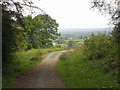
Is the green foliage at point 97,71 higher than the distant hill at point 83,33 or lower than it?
lower

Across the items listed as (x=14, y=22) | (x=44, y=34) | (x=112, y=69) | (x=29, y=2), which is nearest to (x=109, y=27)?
(x=112, y=69)

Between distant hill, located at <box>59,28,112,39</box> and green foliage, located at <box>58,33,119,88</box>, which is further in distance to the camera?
distant hill, located at <box>59,28,112,39</box>

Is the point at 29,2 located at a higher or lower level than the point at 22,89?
higher

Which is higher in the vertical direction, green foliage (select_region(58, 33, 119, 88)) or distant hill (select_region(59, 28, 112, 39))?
distant hill (select_region(59, 28, 112, 39))

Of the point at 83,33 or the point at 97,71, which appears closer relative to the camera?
the point at 97,71

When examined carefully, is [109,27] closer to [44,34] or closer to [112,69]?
[112,69]

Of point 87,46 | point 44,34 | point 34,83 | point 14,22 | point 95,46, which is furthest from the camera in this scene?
point 44,34

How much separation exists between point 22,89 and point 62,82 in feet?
8.92

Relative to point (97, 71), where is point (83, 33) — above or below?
above

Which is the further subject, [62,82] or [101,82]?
[62,82]

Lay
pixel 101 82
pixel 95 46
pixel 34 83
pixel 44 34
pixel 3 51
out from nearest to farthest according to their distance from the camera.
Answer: pixel 101 82, pixel 34 83, pixel 3 51, pixel 95 46, pixel 44 34

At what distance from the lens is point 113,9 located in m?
11.6

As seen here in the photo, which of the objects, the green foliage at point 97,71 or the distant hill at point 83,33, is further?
the distant hill at point 83,33

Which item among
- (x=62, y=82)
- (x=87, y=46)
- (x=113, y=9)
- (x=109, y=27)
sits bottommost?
(x=62, y=82)
